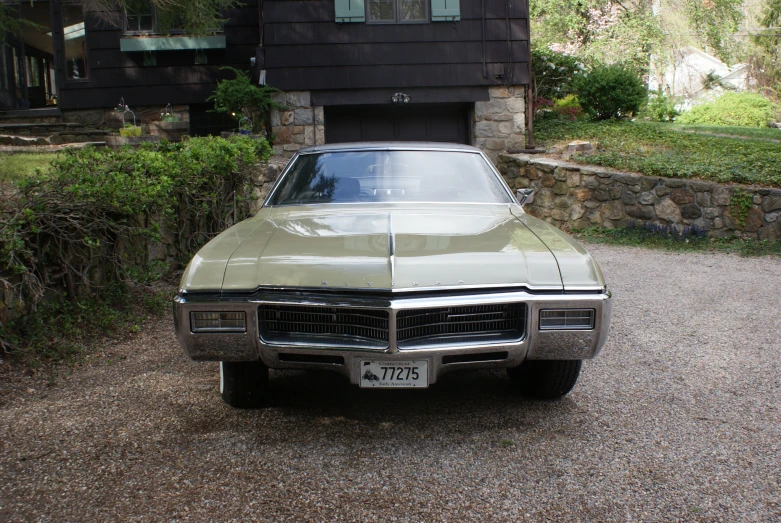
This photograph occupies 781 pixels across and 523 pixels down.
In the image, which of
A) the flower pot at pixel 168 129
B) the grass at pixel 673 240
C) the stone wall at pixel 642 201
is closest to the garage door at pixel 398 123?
the stone wall at pixel 642 201

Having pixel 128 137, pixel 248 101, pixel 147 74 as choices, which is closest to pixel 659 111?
pixel 248 101

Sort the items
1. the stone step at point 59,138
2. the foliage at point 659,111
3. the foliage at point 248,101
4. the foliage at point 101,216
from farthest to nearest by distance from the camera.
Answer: the foliage at point 659,111 < the foliage at point 248,101 < the stone step at point 59,138 < the foliage at point 101,216

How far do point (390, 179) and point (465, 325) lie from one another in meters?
1.63

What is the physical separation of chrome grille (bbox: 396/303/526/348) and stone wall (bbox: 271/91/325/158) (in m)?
10.5

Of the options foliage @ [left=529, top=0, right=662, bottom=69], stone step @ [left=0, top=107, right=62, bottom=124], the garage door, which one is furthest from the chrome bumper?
foliage @ [left=529, top=0, right=662, bottom=69]

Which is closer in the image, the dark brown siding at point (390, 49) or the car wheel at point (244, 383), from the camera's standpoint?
the car wheel at point (244, 383)

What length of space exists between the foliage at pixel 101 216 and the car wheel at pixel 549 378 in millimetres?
2880

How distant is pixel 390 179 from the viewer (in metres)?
4.67

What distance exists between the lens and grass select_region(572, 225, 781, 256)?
9227 mm

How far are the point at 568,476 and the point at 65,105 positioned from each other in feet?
47.4

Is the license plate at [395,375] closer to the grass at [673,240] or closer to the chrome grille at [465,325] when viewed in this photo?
the chrome grille at [465,325]

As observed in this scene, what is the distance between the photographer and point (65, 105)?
48.4 ft

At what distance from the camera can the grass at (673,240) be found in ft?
30.3

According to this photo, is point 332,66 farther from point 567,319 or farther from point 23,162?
point 567,319
